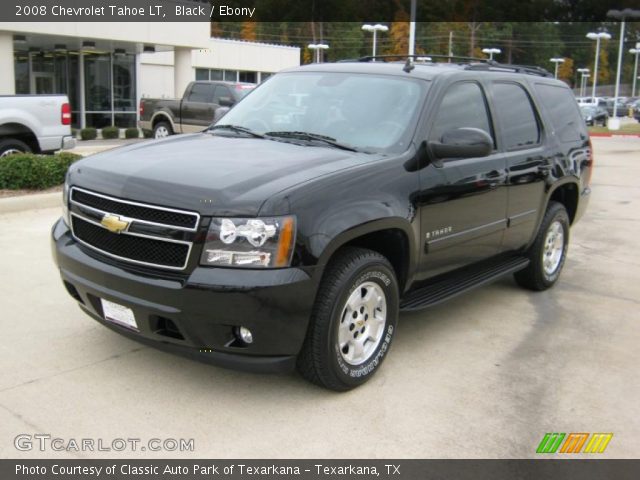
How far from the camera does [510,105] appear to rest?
554 centimetres

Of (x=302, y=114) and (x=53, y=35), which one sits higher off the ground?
(x=53, y=35)

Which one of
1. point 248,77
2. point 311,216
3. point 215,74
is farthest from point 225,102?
point 248,77

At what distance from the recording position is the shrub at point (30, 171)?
29.9 feet

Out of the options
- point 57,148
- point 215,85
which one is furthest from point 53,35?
point 57,148

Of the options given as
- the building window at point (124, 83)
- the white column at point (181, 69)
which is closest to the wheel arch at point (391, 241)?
the white column at point (181, 69)

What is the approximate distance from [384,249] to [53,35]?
60.1ft

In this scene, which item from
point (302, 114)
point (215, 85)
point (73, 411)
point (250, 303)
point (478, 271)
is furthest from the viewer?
point (215, 85)

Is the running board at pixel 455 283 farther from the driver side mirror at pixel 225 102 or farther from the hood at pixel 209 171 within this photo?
the driver side mirror at pixel 225 102

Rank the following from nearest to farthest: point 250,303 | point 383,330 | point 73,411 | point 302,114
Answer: point 250,303, point 73,411, point 383,330, point 302,114

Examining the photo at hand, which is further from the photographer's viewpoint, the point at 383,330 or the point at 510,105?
the point at 510,105

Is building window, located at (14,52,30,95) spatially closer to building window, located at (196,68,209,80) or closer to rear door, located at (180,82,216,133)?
building window, located at (196,68,209,80)

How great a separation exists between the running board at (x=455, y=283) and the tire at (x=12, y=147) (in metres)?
8.13

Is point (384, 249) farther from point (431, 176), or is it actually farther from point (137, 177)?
point (137, 177)

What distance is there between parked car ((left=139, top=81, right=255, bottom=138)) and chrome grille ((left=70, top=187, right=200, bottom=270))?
13.3 meters
